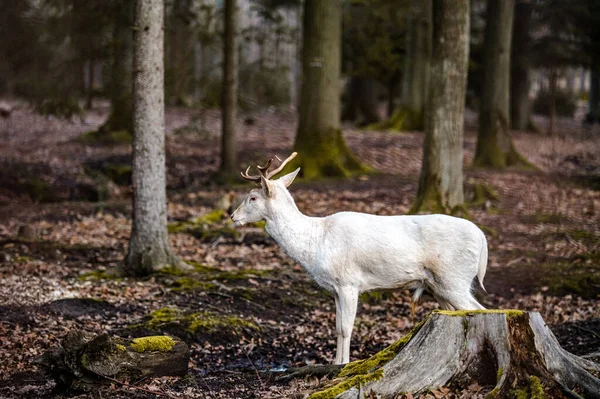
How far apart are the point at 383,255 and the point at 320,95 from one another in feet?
39.0

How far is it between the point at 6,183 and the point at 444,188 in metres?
10.8

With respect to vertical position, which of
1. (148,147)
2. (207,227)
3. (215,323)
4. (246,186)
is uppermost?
(148,147)

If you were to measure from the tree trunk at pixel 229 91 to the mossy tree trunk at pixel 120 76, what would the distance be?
292cm

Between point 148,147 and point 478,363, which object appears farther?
point 148,147

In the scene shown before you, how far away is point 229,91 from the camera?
1883cm

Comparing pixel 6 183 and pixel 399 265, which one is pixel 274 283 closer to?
pixel 399 265

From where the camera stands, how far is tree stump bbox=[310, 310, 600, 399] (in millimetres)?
5746

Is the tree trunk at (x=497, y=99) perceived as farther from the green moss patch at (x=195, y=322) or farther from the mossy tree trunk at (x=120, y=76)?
the green moss patch at (x=195, y=322)

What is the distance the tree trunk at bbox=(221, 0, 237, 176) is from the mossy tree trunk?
115 inches

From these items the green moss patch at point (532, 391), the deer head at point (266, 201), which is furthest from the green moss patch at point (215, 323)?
the green moss patch at point (532, 391)

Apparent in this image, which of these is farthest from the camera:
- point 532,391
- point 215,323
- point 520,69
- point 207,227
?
point 520,69

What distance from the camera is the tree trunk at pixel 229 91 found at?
18.2 meters

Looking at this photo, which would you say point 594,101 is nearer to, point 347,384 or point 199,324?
point 199,324

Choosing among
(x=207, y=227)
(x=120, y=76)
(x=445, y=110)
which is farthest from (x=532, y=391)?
(x=120, y=76)
